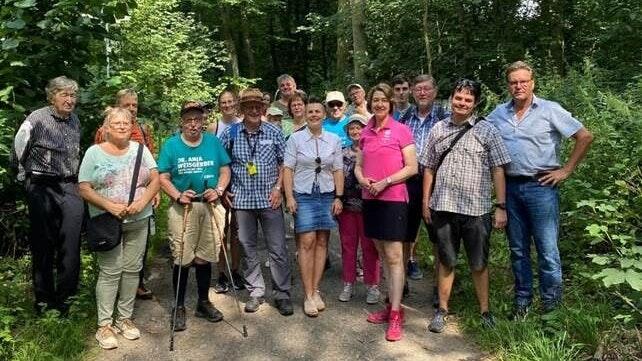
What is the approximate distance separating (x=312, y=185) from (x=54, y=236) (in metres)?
2.28

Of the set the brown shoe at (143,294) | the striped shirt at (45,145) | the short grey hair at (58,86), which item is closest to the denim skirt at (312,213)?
the brown shoe at (143,294)

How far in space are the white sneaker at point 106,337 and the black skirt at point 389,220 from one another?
2314 mm

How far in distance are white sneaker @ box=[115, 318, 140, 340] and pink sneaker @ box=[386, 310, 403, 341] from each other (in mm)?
2121

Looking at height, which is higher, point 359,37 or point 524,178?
point 359,37

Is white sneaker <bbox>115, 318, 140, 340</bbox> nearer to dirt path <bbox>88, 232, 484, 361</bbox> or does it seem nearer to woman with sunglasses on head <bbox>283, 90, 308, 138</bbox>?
dirt path <bbox>88, 232, 484, 361</bbox>

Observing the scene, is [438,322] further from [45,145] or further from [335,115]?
[45,145]

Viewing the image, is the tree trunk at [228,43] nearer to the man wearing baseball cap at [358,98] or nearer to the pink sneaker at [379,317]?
the man wearing baseball cap at [358,98]

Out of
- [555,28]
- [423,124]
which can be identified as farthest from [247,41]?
[423,124]

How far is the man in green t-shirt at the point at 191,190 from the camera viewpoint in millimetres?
4633

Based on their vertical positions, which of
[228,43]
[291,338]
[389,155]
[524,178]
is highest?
[228,43]

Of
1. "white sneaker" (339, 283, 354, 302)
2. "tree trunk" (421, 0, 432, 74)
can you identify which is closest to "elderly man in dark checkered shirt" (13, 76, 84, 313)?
"white sneaker" (339, 283, 354, 302)

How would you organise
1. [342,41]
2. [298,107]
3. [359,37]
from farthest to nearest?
1. [342,41]
2. [359,37]
3. [298,107]

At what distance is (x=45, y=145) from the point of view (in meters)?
4.50

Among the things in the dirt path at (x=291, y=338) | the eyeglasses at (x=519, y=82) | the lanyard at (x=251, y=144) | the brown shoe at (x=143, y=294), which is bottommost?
the dirt path at (x=291, y=338)
